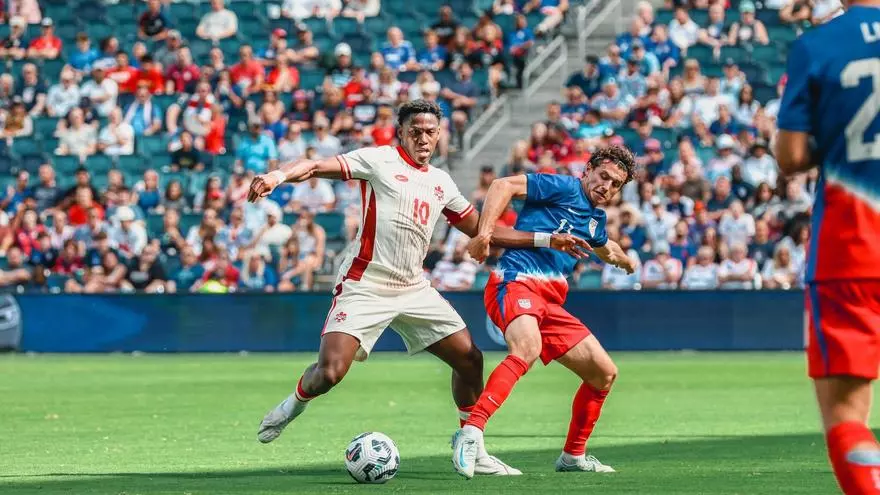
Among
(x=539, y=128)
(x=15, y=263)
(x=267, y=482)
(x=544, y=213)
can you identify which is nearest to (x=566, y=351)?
(x=544, y=213)

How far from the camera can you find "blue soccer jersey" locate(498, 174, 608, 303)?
1008 cm

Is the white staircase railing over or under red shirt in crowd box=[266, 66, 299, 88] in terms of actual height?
under

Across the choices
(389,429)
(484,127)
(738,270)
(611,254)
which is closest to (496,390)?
(611,254)

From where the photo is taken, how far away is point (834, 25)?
561 centimetres

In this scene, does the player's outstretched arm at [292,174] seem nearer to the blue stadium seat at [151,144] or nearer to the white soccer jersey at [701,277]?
the white soccer jersey at [701,277]

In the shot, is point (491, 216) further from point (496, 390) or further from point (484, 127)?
point (484, 127)

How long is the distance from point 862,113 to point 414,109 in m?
4.64

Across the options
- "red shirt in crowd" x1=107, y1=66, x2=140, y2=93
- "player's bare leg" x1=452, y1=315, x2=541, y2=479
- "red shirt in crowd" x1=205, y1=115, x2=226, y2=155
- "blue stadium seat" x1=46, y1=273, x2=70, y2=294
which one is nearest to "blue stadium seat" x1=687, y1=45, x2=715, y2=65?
"red shirt in crowd" x1=205, y1=115, x2=226, y2=155

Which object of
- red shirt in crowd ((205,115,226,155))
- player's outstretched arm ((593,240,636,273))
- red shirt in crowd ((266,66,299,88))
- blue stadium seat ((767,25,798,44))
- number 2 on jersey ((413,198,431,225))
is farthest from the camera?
red shirt in crowd ((266,66,299,88))

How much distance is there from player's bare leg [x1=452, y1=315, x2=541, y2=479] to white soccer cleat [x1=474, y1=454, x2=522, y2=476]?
19 centimetres

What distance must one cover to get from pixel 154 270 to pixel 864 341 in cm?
2078

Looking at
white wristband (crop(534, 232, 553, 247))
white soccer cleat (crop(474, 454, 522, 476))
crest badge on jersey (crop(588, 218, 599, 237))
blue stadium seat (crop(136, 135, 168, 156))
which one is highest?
white wristband (crop(534, 232, 553, 247))

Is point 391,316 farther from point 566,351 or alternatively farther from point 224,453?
point 224,453

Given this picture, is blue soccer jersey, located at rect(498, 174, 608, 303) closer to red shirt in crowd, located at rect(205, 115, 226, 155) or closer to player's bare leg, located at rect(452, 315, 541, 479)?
player's bare leg, located at rect(452, 315, 541, 479)
